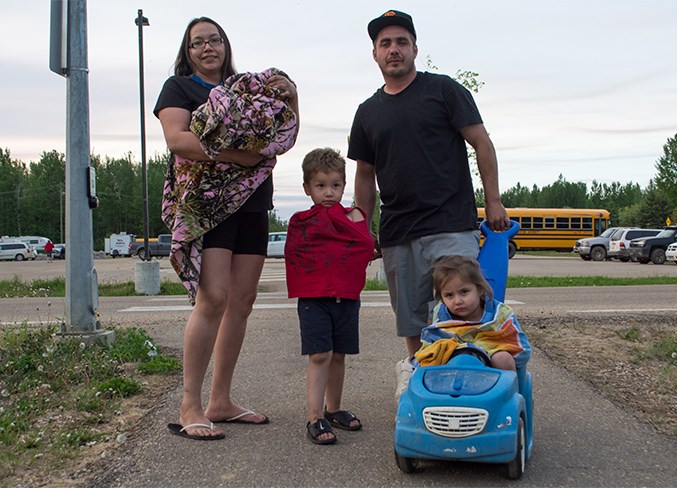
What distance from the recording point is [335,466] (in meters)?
3.41

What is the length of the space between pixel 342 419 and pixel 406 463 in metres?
0.87

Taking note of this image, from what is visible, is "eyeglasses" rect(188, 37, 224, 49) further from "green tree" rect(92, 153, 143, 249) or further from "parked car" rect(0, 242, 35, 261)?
"green tree" rect(92, 153, 143, 249)

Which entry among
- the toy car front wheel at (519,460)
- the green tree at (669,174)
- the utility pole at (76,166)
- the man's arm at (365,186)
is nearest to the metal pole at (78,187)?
the utility pole at (76,166)

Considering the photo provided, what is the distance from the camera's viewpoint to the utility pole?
245 inches

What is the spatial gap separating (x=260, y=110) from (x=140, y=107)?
651 inches

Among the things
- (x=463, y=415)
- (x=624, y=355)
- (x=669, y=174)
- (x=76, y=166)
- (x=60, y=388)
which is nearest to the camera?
(x=463, y=415)

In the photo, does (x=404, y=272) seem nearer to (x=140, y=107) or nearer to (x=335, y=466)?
(x=335, y=466)

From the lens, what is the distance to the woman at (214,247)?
3.86 m

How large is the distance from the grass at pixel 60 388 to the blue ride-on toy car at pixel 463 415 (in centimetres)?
173

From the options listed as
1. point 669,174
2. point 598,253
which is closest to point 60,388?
point 598,253

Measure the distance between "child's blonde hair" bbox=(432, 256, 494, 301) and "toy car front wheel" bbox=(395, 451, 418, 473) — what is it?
83 centimetres

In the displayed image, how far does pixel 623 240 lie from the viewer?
104 feet

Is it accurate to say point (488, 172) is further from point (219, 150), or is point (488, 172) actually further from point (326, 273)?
point (219, 150)

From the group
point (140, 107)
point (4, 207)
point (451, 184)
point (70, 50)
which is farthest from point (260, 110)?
point (4, 207)
